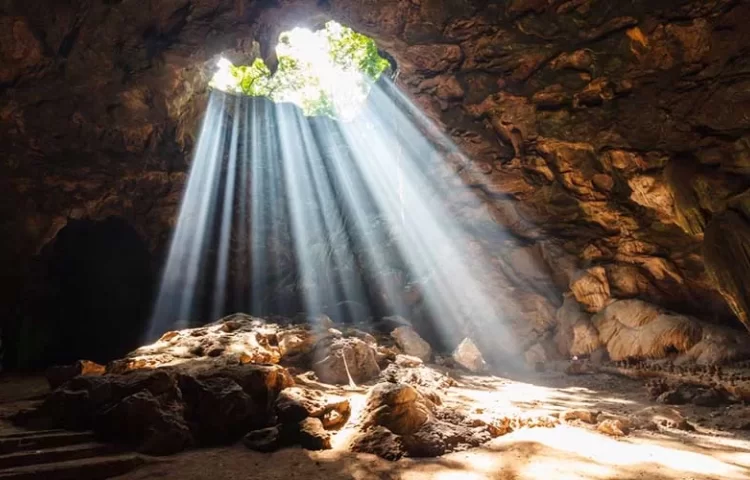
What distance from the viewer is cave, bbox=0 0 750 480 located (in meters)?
5.44

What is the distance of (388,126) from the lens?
16.9m

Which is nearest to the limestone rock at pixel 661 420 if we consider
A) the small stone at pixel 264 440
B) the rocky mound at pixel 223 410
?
the rocky mound at pixel 223 410

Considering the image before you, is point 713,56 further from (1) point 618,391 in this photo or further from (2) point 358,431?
(2) point 358,431

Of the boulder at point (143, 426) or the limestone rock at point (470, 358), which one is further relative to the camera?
the limestone rock at point (470, 358)

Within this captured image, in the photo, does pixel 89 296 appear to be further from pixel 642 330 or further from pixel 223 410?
pixel 642 330

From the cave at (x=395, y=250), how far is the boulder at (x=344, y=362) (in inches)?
2.3

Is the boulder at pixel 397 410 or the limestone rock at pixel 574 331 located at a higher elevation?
the limestone rock at pixel 574 331

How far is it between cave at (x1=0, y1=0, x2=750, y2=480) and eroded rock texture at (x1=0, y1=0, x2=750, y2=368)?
0.06m

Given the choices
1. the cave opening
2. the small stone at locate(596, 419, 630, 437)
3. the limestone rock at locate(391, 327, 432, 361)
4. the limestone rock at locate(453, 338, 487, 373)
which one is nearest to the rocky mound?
the small stone at locate(596, 419, 630, 437)

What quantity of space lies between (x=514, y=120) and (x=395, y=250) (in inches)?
303

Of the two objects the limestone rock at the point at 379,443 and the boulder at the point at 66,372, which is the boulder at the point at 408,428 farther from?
the boulder at the point at 66,372

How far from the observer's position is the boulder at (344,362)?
930 cm

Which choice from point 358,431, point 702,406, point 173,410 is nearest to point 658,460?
point 358,431

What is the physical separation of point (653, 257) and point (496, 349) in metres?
5.42
